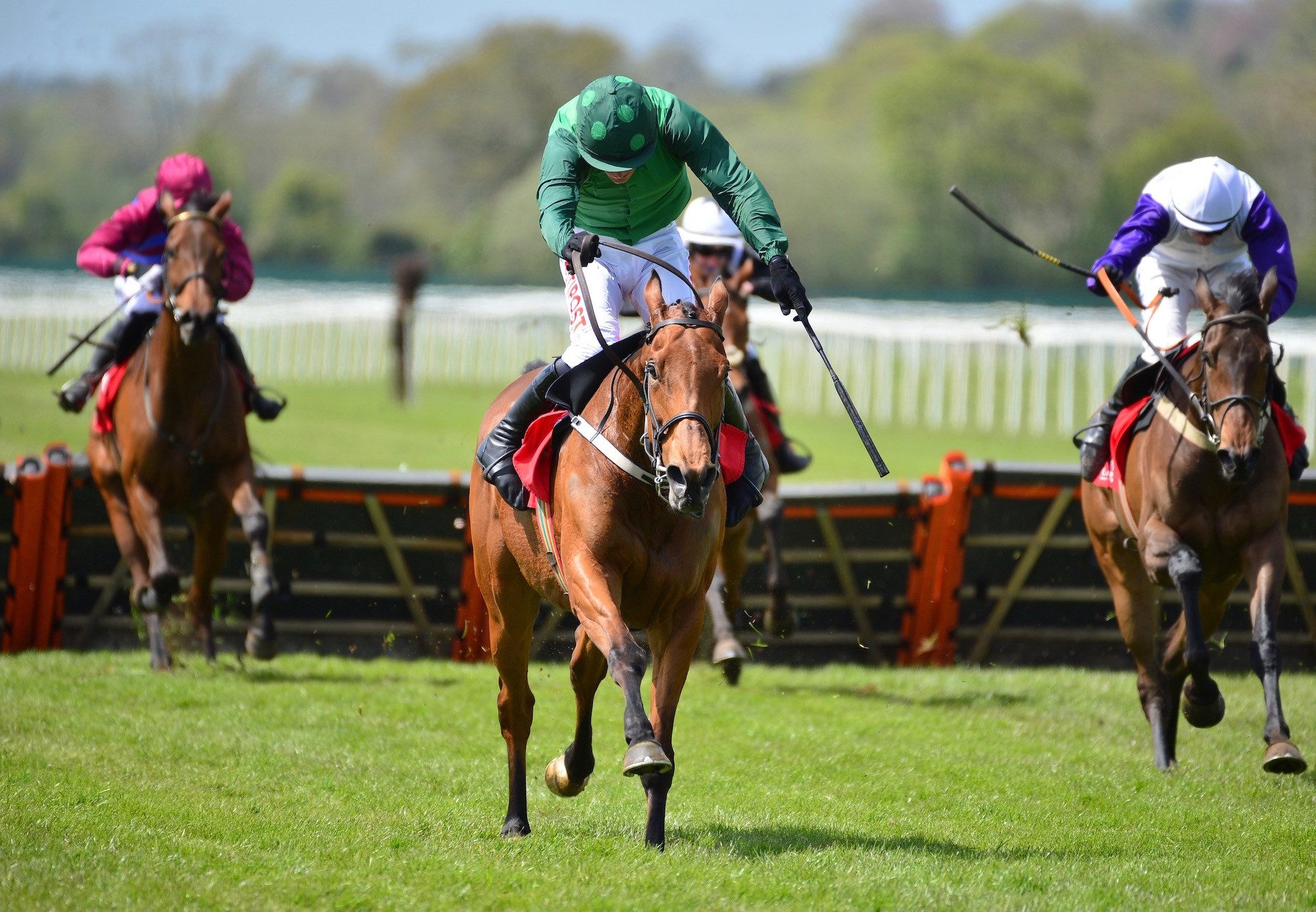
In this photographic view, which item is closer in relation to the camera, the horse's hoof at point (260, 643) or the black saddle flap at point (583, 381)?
the black saddle flap at point (583, 381)

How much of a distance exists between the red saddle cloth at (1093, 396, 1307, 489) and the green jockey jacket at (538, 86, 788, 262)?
2704 mm

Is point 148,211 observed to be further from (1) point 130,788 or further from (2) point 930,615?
(2) point 930,615

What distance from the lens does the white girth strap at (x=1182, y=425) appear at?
23.3ft

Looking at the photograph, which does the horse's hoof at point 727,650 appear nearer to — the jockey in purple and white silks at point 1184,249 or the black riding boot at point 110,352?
the jockey in purple and white silks at point 1184,249

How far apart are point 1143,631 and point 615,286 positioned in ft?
11.9

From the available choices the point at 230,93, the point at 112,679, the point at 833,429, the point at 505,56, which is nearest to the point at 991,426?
the point at 833,429

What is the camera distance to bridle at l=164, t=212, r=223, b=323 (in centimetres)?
879

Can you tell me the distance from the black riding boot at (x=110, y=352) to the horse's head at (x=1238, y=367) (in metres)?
6.32

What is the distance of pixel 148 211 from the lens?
998 cm

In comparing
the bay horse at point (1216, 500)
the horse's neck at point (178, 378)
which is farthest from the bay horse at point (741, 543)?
the horse's neck at point (178, 378)

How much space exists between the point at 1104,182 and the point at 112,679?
27.4 m

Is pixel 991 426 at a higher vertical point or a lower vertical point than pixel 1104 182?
lower

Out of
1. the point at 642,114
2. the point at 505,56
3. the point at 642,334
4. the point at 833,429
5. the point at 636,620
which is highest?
the point at 505,56

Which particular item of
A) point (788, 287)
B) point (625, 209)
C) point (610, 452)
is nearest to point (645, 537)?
point (610, 452)
